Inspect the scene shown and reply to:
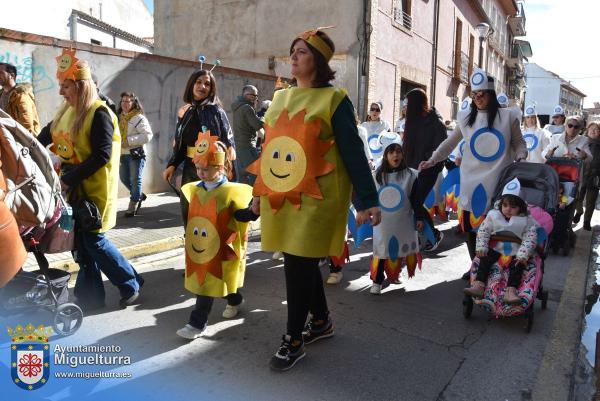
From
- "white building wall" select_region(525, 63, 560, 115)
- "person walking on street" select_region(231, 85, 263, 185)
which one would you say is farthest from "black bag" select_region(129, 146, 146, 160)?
"white building wall" select_region(525, 63, 560, 115)

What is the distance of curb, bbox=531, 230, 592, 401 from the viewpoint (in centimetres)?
301

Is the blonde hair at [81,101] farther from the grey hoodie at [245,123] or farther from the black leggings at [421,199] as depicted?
the grey hoodie at [245,123]

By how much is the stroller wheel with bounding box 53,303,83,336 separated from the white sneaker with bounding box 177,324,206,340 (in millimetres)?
719

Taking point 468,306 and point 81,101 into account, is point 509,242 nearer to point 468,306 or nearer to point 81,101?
point 468,306

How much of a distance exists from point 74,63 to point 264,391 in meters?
2.66

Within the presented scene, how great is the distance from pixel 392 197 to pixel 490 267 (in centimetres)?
109

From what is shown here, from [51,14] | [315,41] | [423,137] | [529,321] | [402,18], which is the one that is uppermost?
[51,14]

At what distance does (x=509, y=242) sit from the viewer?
4.05 m

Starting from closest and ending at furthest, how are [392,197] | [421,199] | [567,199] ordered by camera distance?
1. [392,197]
2. [421,199]
3. [567,199]

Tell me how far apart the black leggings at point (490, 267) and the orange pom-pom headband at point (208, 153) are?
224 cm

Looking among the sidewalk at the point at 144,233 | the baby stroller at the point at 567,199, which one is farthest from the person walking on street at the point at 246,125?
the baby stroller at the point at 567,199

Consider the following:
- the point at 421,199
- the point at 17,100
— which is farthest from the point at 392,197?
the point at 17,100

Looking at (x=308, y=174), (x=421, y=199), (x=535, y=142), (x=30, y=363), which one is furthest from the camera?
(x=535, y=142)

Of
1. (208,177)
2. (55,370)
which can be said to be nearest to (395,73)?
(208,177)
